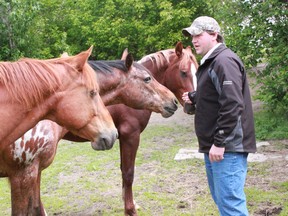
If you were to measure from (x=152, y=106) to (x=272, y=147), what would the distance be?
12.6 ft

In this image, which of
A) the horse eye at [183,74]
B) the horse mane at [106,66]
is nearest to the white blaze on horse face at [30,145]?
the horse mane at [106,66]

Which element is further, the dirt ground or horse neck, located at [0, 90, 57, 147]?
the dirt ground

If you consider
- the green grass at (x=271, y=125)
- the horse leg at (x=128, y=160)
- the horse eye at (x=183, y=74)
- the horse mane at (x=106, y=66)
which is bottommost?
the green grass at (x=271, y=125)

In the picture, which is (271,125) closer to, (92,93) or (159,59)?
(159,59)

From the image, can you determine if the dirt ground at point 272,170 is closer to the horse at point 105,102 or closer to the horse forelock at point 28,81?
the horse at point 105,102

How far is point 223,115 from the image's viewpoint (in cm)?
252

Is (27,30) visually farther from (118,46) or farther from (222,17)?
(222,17)

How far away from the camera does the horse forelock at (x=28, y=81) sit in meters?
2.31

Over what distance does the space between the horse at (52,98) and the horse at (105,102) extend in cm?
94

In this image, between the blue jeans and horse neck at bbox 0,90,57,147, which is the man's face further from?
horse neck at bbox 0,90,57,147

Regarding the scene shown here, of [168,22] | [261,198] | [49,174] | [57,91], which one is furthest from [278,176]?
[168,22]

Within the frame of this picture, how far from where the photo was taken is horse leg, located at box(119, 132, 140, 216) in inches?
171

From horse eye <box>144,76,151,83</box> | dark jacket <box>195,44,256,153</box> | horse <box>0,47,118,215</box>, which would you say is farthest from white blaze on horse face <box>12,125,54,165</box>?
dark jacket <box>195,44,256,153</box>

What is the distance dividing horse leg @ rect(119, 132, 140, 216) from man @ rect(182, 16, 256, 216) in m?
1.60
